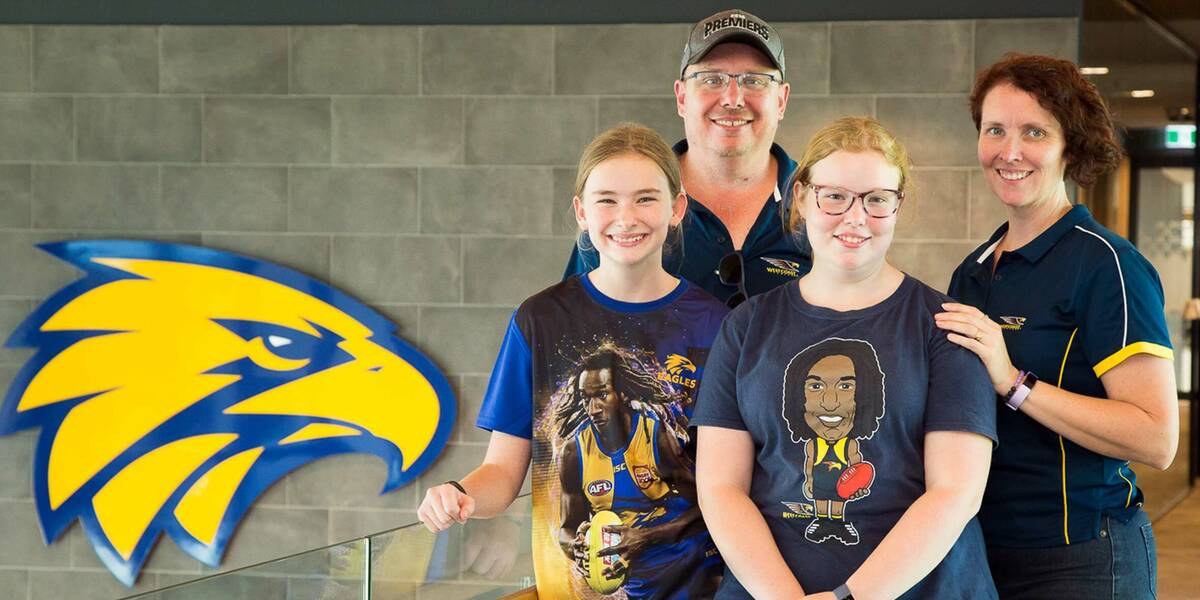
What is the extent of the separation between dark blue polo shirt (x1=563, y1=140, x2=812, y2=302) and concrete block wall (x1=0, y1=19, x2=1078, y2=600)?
7.04 ft

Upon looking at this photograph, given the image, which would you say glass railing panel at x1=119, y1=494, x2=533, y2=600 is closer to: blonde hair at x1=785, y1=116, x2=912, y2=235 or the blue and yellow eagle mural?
blonde hair at x1=785, y1=116, x2=912, y2=235

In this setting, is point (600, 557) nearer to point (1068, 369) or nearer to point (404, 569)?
point (404, 569)

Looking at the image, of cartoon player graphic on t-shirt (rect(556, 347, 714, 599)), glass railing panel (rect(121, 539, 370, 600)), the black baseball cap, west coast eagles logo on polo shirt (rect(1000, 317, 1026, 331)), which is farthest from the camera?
the black baseball cap

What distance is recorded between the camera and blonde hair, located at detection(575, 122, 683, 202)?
1951mm

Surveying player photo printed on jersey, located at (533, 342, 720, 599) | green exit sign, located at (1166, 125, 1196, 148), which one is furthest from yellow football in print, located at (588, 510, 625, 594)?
green exit sign, located at (1166, 125, 1196, 148)

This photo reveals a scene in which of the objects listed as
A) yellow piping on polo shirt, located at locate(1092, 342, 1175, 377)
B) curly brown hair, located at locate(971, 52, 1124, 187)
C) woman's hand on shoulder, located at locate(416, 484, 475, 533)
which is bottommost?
woman's hand on shoulder, located at locate(416, 484, 475, 533)

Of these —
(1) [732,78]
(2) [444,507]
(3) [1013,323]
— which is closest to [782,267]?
(1) [732,78]

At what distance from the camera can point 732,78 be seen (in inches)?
90.1

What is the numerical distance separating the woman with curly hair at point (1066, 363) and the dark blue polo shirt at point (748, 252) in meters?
0.40

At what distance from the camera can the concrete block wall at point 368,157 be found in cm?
436

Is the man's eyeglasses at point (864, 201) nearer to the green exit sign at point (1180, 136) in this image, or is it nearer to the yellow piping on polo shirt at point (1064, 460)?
the yellow piping on polo shirt at point (1064, 460)

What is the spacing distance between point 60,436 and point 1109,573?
4188 mm

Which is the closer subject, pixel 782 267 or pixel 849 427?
pixel 849 427

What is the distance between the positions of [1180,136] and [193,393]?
656 centimetres
